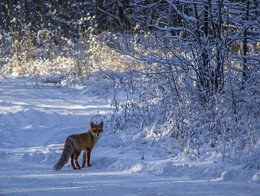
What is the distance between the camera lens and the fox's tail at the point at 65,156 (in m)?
4.84

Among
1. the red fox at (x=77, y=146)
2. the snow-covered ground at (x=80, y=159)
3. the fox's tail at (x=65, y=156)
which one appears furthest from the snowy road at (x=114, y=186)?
the red fox at (x=77, y=146)

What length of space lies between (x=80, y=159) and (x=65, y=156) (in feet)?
3.06

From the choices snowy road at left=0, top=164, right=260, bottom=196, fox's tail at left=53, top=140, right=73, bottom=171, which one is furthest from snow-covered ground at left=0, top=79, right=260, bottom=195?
fox's tail at left=53, top=140, right=73, bottom=171

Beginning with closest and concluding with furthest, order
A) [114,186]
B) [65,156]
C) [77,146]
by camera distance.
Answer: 1. [114,186]
2. [65,156]
3. [77,146]

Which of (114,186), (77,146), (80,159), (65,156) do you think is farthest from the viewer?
(80,159)

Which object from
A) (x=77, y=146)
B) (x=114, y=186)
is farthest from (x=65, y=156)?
(x=114, y=186)

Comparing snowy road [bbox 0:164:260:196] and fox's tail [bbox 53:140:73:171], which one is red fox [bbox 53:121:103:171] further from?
snowy road [bbox 0:164:260:196]

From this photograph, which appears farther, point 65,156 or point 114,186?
point 65,156

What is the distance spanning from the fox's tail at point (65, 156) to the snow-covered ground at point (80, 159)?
0.16m

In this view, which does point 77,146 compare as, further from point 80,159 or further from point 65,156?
point 80,159

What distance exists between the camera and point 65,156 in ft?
16.5

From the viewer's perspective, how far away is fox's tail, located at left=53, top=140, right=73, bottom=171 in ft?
15.9

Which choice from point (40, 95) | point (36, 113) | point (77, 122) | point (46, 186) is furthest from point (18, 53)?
point (46, 186)

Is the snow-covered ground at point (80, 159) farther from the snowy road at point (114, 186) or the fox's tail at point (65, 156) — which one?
the fox's tail at point (65, 156)
